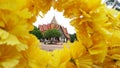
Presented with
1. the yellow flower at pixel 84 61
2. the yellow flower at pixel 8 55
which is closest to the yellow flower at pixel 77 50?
the yellow flower at pixel 84 61

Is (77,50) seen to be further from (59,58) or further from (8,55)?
(8,55)

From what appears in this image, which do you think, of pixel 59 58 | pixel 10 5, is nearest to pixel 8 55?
pixel 10 5

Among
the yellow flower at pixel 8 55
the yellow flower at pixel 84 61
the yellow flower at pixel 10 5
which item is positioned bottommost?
the yellow flower at pixel 84 61

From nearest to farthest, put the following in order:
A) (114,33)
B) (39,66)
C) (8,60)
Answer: (8,60) → (39,66) → (114,33)

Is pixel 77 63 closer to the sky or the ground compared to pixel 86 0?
closer to the ground

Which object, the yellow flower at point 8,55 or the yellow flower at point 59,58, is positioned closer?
the yellow flower at point 8,55

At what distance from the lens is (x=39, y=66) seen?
44 centimetres

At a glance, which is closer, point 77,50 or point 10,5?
point 10,5

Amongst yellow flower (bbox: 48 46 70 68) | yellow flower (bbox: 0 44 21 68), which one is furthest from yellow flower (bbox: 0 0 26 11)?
yellow flower (bbox: 48 46 70 68)

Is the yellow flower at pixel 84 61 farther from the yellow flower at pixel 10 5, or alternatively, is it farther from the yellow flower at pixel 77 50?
the yellow flower at pixel 10 5

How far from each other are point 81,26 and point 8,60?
0.21 meters

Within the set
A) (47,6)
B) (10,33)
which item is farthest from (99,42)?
(10,33)

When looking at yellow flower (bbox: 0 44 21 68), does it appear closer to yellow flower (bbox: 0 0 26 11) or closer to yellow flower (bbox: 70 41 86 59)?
yellow flower (bbox: 0 0 26 11)

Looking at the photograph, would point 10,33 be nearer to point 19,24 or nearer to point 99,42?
point 19,24
